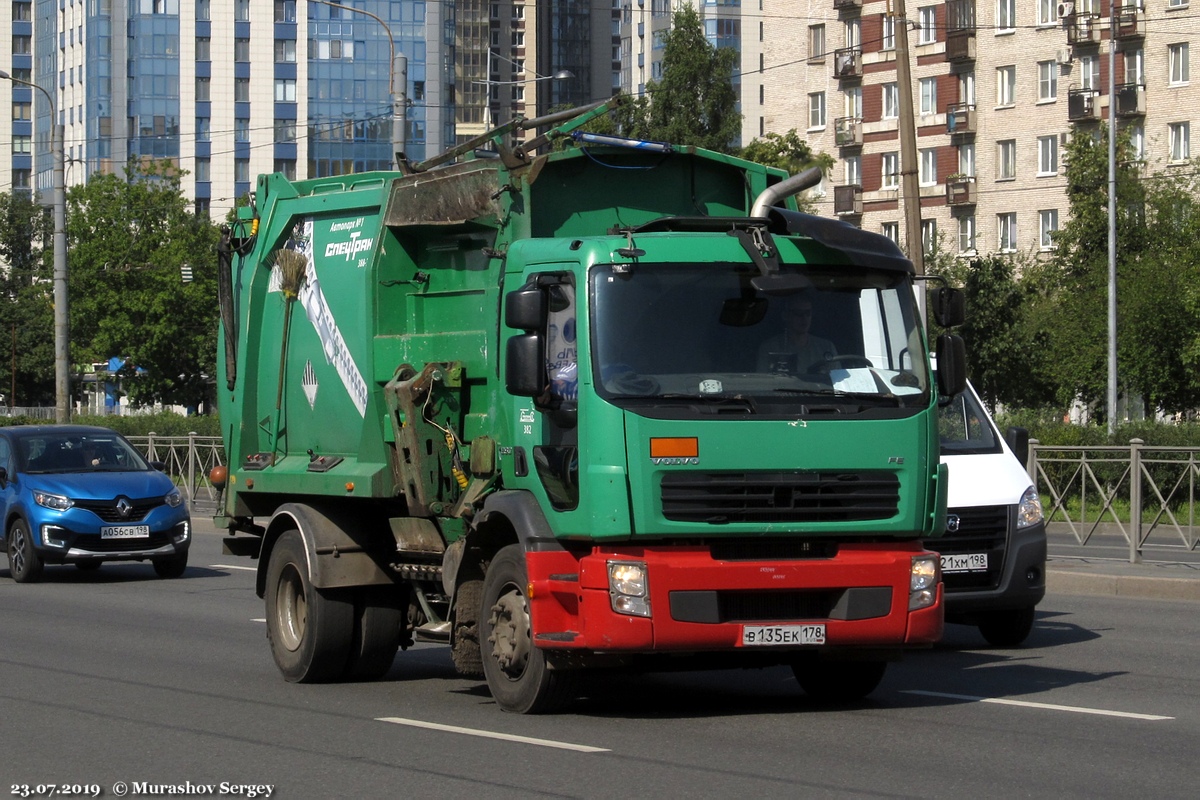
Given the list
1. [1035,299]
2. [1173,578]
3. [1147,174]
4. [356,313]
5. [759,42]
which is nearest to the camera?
[356,313]

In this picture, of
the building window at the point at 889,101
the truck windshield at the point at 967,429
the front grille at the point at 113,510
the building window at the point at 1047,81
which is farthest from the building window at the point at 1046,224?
the truck windshield at the point at 967,429

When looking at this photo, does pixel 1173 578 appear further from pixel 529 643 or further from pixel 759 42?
pixel 759 42

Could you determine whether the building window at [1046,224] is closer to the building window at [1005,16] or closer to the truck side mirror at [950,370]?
the building window at [1005,16]

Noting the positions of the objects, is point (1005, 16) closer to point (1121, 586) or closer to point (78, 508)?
point (1121, 586)

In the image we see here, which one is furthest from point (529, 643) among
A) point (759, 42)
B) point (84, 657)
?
point (759, 42)

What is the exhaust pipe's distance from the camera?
992 centimetres

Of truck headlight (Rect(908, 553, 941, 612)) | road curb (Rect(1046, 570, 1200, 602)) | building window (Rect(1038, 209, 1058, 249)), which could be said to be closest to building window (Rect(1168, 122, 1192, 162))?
building window (Rect(1038, 209, 1058, 249))

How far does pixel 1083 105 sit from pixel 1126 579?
5121 centimetres

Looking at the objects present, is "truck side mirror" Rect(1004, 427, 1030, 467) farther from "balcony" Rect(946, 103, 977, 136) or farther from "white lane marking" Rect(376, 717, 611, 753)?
"balcony" Rect(946, 103, 977, 136)

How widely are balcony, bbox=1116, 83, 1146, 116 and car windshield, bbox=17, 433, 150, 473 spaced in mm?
50462

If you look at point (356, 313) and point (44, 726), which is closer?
point (44, 726)

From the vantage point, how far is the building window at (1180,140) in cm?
6294

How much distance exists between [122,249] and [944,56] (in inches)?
1278

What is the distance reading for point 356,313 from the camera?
35.9 feet
